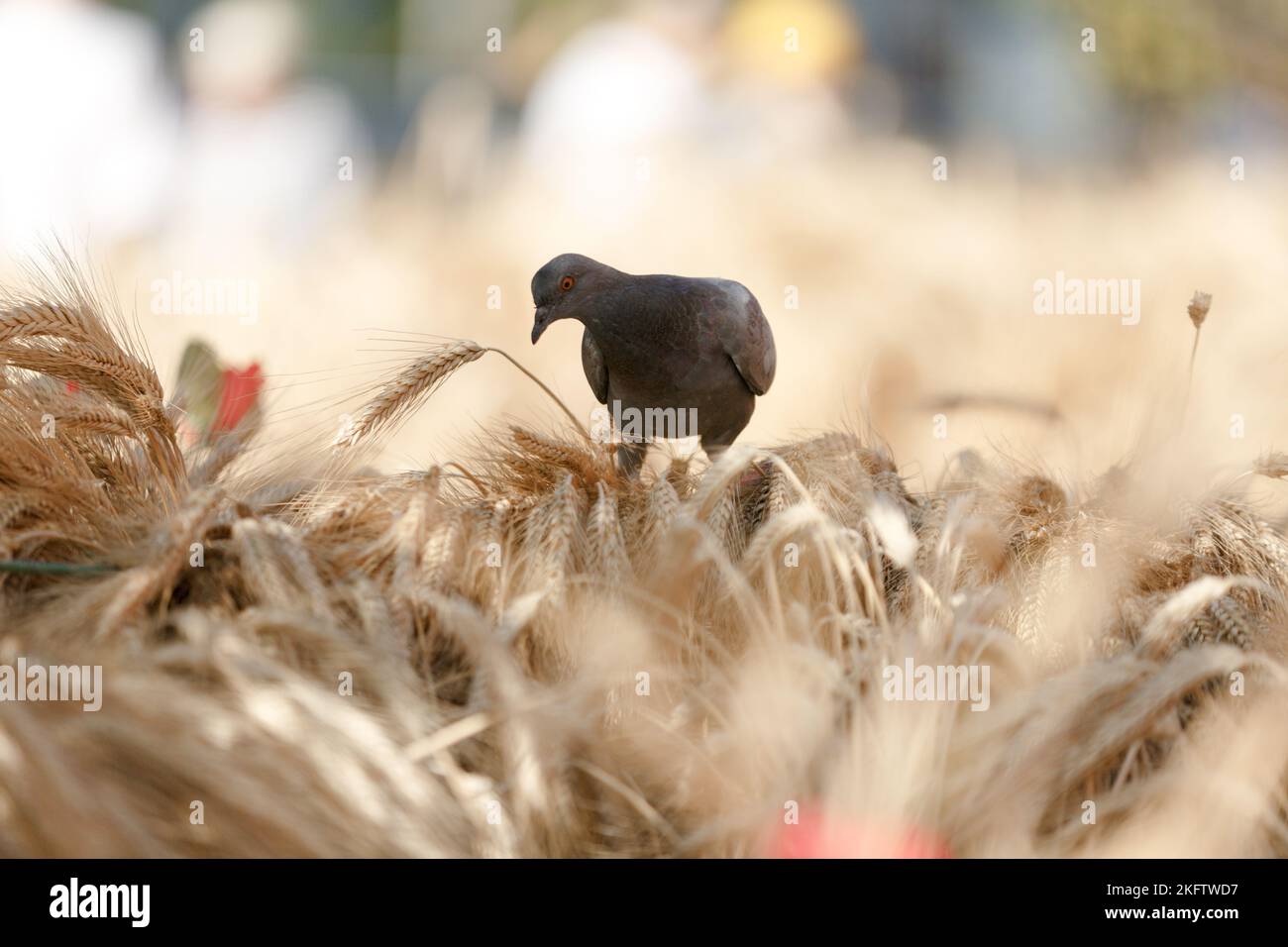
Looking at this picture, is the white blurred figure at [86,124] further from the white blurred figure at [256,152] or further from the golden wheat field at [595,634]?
the golden wheat field at [595,634]

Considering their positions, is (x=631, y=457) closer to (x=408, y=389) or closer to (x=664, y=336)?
(x=664, y=336)

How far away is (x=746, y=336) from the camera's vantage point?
137 inches

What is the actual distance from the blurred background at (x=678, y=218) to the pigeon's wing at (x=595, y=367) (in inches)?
26.3

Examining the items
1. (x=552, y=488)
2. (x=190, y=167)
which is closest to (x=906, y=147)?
(x=190, y=167)

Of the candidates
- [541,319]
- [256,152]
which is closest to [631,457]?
[541,319]

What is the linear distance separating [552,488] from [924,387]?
3.17m

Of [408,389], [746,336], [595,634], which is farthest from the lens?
[746,336]

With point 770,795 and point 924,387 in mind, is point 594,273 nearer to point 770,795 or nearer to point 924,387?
point 770,795

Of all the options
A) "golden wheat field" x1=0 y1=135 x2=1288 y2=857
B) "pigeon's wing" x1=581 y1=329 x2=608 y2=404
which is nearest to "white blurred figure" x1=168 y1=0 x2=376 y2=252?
"pigeon's wing" x1=581 y1=329 x2=608 y2=404

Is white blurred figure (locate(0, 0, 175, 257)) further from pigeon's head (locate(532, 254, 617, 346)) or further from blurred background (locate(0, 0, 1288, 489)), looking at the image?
pigeon's head (locate(532, 254, 617, 346))

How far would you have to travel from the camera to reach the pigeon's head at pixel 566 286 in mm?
3232

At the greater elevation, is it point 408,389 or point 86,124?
point 86,124

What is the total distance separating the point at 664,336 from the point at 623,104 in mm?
3771

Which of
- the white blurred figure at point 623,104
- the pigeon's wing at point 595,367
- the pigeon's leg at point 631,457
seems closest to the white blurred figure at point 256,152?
the white blurred figure at point 623,104
